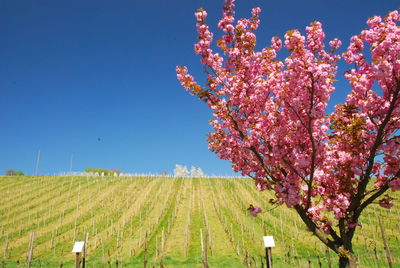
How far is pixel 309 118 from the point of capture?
6.16 meters

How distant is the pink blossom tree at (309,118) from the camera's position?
6.23 metres

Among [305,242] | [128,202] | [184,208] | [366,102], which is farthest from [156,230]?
[366,102]

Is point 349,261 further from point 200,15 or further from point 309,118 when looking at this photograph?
point 200,15

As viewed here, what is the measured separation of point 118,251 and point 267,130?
19921 millimetres

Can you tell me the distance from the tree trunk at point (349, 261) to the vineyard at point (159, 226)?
5.14m

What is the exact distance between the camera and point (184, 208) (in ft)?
116

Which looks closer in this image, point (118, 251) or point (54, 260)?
point (54, 260)

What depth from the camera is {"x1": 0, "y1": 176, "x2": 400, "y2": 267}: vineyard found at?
761 inches

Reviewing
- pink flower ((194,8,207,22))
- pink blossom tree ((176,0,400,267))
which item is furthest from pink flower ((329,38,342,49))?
pink flower ((194,8,207,22))

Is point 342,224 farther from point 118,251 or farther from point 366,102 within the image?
point 118,251

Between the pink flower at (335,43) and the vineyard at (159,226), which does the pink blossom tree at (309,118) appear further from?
the vineyard at (159,226)

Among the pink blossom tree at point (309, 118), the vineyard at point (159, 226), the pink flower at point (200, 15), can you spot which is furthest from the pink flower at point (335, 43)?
the vineyard at point (159, 226)

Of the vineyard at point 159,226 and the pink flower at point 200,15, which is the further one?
the vineyard at point 159,226

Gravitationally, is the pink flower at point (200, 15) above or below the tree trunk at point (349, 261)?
above
